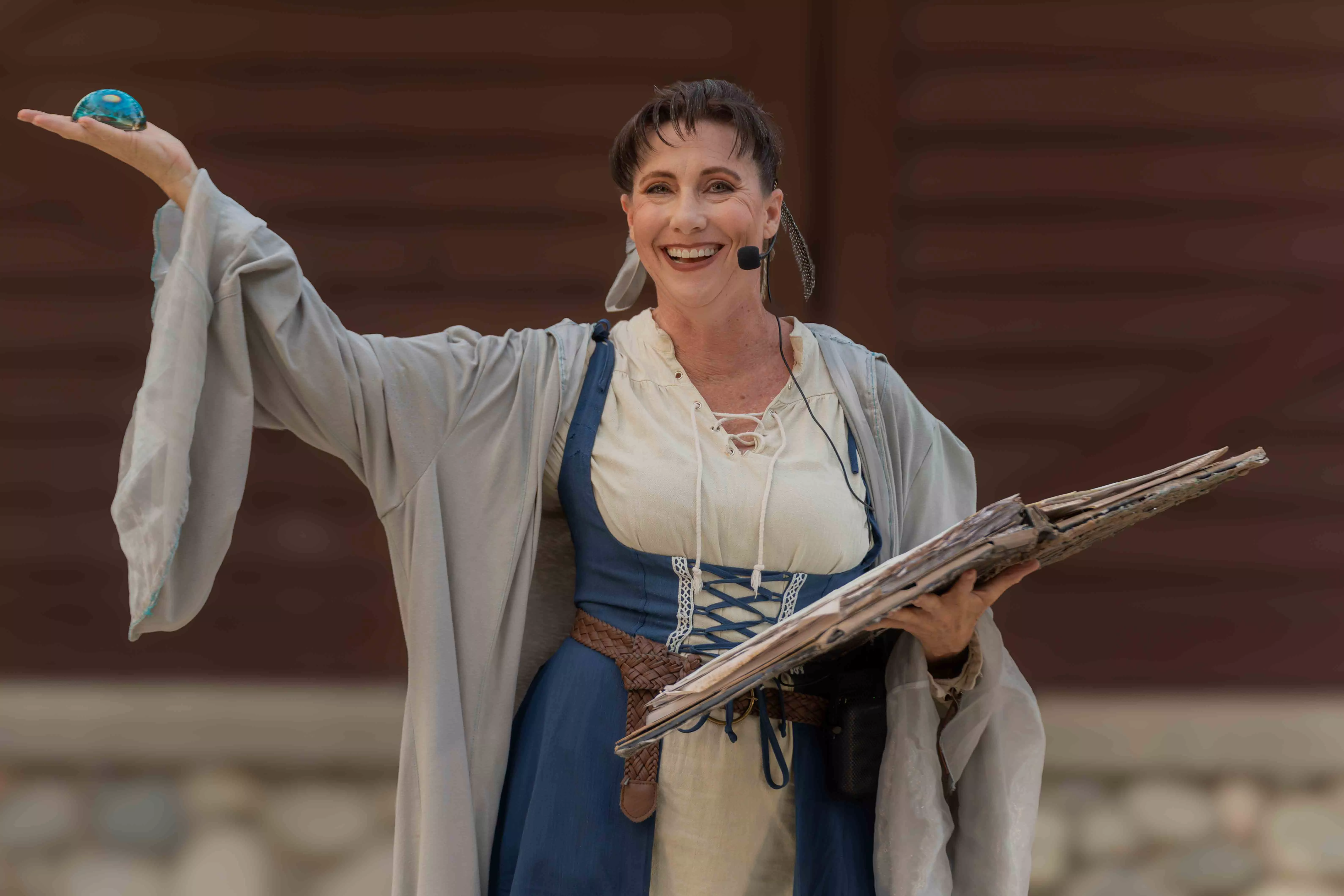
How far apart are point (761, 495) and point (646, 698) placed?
11.8 inches

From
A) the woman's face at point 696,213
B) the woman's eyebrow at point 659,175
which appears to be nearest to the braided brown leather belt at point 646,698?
the woman's face at point 696,213

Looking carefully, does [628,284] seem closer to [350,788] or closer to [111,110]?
[111,110]

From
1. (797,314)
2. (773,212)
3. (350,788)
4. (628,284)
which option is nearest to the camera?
(773,212)

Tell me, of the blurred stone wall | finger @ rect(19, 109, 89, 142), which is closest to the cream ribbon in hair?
finger @ rect(19, 109, 89, 142)

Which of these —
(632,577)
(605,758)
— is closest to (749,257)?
(632,577)

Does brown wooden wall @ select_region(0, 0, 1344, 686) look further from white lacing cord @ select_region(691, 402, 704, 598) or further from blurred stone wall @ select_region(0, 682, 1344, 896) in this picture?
white lacing cord @ select_region(691, 402, 704, 598)

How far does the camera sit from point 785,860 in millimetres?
1767

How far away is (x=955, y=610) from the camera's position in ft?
5.21

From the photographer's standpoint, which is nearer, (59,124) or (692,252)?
(59,124)

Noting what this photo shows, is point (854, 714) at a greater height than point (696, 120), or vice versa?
point (696, 120)

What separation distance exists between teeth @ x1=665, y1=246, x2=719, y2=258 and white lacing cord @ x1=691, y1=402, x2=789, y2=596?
0.20 m

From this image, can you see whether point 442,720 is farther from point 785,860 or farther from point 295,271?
point 295,271

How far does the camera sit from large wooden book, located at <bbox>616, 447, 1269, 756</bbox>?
138 cm

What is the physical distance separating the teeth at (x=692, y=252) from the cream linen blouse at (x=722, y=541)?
0.21 m
